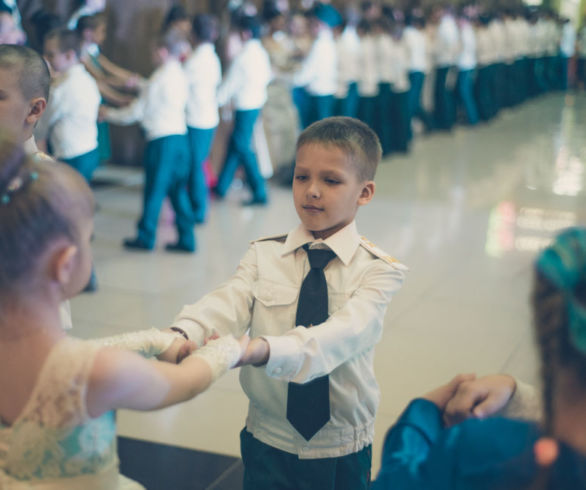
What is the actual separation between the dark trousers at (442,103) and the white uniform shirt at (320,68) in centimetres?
435

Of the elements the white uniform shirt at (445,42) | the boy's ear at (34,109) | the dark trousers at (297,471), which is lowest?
the dark trousers at (297,471)

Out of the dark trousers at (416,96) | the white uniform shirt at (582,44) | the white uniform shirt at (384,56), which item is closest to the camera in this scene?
the white uniform shirt at (384,56)

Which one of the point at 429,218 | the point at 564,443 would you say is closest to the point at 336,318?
the point at 564,443

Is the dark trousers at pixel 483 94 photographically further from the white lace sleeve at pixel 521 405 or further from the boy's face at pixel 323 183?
the white lace sleeve at pixel 521 405

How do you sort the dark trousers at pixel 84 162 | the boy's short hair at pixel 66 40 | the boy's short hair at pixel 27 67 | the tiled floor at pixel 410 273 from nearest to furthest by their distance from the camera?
the boy's short hair at pixel 27 67
the tiled floor at pixel 410 273
the boy's short hair at pixel 66 40
the dark trousers at pixel 84 162

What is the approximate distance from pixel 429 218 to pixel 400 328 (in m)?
2.73

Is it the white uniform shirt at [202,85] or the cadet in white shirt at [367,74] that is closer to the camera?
the white uniform shirt at [202,85]

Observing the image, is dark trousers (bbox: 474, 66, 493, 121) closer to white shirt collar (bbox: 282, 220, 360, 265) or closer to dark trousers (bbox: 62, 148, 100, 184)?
dark trousers (bbox: 62, 148, 100, 184)

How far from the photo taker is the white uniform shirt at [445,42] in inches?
495

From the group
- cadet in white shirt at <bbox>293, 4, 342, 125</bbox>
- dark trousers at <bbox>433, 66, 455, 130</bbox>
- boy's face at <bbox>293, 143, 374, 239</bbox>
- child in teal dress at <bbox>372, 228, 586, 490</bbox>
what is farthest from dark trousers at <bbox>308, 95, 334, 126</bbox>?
child in teal dress at <bbox>372, 228, 586, 490</bbox>

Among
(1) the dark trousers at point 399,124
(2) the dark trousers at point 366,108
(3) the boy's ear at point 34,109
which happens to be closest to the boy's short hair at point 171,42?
(3) the boy's ear at point 34,109

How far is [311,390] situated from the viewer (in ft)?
5.91

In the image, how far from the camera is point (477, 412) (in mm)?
1368

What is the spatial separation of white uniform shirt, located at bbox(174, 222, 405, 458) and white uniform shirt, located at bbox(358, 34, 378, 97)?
27.2ft
